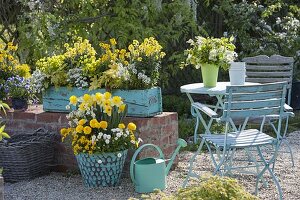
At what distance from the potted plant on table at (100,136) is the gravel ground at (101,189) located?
124 mm

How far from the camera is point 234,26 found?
8797 mm

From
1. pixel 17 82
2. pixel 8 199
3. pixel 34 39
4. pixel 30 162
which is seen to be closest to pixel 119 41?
pixel 34 39

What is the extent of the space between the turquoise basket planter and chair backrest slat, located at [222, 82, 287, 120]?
948 millimetres

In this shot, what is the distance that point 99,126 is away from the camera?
4445 mm

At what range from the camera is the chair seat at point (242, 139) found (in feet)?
13.6

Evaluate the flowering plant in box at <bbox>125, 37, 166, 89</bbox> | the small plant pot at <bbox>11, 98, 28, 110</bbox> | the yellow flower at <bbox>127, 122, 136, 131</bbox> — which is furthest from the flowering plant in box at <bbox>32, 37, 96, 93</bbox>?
the yellow flower at <bbox>127, 122, 136, 131</bbox>

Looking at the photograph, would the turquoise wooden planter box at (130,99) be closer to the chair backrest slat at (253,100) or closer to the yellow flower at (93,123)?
the yellow flower at (93,123)

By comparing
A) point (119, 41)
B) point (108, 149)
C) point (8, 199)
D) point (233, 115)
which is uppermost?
point (119, 41)

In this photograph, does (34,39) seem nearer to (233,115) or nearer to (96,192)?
(96,192)

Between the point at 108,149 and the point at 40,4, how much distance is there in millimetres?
3083

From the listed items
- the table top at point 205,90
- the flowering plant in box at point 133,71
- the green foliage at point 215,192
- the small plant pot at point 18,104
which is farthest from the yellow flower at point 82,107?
the green foliage at point 215,192

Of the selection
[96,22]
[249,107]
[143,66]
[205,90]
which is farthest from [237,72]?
[96,22]

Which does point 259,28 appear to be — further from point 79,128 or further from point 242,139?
point 79,128

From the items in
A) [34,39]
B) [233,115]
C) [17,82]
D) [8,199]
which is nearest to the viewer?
[233,115]
